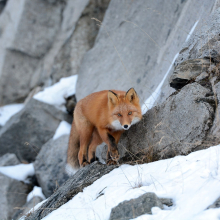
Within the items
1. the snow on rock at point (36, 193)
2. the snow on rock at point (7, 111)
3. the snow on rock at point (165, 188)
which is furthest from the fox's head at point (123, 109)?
A: the snow on rock at point (7, 111)

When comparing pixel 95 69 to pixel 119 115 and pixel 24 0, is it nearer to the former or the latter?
pixel 119 115

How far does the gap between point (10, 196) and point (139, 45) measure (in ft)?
16.7

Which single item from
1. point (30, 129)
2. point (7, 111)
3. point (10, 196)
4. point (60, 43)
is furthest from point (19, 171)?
point (60, 43)

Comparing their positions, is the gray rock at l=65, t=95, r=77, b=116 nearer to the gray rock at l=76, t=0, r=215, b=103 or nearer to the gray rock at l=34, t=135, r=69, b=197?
the gray rock at l=76, t=0, r=215, b=103

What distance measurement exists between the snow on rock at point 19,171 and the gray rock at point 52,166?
1.40 ft

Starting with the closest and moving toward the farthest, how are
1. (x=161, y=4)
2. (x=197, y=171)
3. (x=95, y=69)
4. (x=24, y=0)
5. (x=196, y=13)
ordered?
(x=197, y=171), (x=196, y=13), (x=161, y=4), (x=95, y=69), (x=24, y=0)

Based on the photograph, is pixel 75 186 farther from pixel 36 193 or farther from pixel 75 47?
pixel 75 47

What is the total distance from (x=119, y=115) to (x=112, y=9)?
19.8ft

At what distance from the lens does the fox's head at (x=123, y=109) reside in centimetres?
402

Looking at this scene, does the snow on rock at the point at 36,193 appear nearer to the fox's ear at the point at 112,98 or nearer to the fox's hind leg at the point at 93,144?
the fox's hind leg at the point at 93,144

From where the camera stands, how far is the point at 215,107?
126 inches

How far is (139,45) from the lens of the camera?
24.6 feet

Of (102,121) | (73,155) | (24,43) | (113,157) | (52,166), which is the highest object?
(102,121)

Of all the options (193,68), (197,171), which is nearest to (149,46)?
(193,68)
